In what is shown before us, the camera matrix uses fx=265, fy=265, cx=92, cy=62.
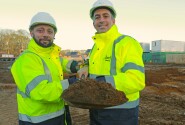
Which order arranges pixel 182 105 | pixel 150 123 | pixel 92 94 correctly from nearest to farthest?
pixel 92 94 → pixel 150 123 → pixel 182 105

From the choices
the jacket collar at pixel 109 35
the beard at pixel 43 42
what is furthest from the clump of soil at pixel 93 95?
the beard at pixel 43 42

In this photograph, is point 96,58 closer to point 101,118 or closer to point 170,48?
point 101,118

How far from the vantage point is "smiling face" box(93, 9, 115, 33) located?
3.00 metres

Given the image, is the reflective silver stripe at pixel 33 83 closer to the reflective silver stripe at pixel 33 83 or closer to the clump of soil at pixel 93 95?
the reflective silver stripe at pixel 33 83

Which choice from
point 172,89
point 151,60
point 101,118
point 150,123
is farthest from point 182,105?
point 151,60

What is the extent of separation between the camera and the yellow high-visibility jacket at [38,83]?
9.20ft

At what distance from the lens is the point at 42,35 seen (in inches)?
124

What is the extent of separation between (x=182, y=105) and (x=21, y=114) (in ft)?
25.5

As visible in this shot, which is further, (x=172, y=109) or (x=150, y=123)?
(x=172, y=109)

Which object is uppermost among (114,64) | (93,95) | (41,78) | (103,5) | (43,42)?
(103,5)

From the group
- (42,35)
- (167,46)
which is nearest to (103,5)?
(42,35)

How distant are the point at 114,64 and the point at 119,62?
6 cm

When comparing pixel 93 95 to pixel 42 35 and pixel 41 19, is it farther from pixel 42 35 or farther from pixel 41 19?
pixel 41 19

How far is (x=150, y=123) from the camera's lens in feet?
23.2
